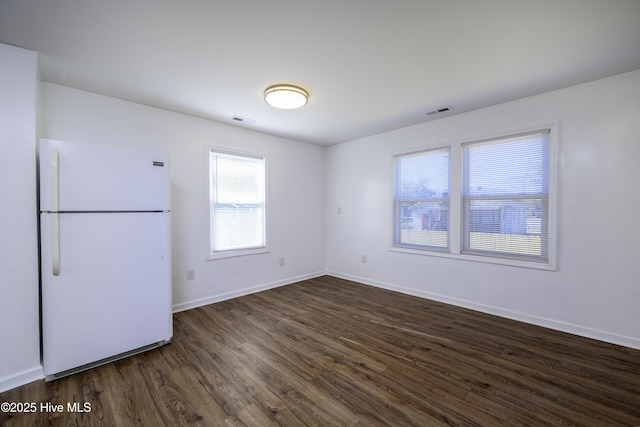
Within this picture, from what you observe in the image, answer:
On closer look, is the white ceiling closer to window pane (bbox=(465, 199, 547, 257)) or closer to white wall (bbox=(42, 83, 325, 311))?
white wall (bbox=(42, 83, 325, 311))

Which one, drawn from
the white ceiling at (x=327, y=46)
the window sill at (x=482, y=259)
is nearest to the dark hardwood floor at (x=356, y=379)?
the window sill at (x=482, y=259)

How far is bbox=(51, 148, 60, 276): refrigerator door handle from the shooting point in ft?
6.10

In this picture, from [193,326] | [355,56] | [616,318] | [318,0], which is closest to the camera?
[318,0]

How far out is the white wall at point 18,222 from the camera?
5.94 feet

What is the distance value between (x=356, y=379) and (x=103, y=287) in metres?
2.14

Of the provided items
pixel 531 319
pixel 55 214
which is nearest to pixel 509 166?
pixel 531 319

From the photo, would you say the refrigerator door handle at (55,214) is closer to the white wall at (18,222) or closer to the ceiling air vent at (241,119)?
the white wall at (18,222)

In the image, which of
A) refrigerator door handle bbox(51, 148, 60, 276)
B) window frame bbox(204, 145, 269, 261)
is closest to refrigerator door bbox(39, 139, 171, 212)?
refrigerator door handle bbox(51, 148, 60, 276)

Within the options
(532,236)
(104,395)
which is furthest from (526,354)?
(104,395)

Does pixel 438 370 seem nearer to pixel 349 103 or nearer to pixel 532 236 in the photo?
pixel 532 236

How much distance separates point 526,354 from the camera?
7.25ft

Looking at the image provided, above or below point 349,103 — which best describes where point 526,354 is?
below

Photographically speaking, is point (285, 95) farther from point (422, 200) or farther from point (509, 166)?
point (509, 166)

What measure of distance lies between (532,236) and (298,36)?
3.15 meters
